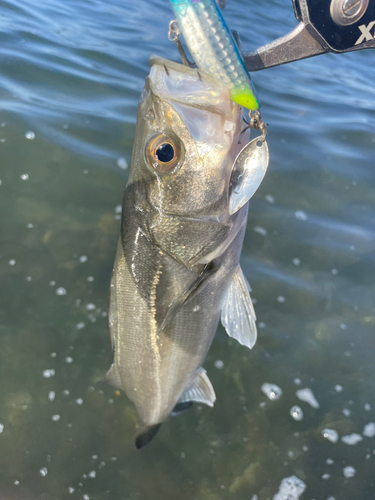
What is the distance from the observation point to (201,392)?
2.46 m

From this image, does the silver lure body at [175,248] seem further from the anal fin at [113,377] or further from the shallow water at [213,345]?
the shallow water at [213,345]

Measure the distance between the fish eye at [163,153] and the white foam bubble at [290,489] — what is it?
2.27m

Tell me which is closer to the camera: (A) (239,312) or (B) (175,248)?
(B) (175,248)

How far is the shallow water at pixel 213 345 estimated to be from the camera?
96.9 inches

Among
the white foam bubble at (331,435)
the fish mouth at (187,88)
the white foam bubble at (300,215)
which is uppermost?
the fish mouth at (187,88)

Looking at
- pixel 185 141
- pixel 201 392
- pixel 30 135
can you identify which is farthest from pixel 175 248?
Answer: pixel 30 135

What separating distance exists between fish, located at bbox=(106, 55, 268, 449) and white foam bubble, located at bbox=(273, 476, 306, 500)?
0.82m

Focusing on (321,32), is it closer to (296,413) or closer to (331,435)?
(296,413)

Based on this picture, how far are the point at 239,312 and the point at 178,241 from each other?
2.23 feet

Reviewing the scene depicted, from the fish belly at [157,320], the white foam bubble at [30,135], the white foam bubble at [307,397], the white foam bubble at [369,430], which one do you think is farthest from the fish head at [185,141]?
the white foam bubble at [30,135]

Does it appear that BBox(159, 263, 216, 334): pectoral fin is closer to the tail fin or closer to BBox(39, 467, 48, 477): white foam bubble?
the tail fin

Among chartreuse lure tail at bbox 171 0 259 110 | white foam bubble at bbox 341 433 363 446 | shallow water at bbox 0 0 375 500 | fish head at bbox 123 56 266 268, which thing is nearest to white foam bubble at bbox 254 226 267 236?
shallow water at bbox 0 0 375 500

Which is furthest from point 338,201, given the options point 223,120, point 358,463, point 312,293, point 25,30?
point 25,30

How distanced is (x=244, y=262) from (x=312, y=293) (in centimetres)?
69
